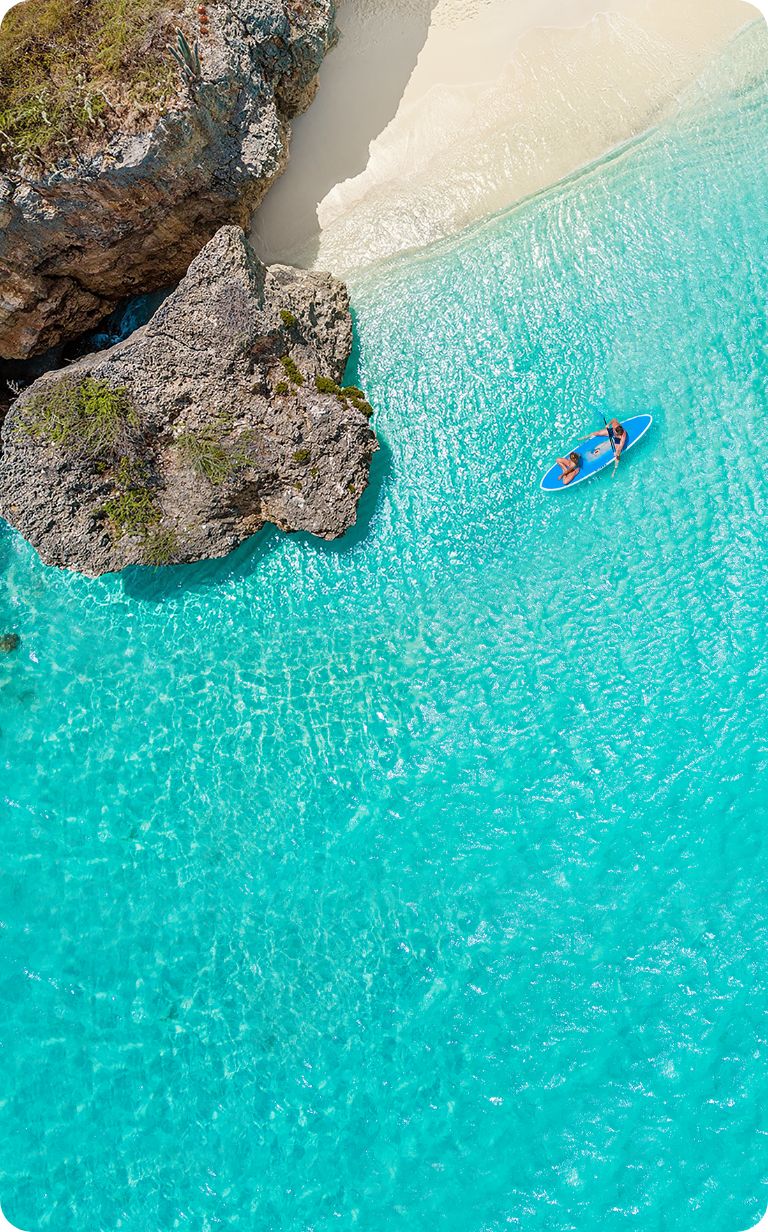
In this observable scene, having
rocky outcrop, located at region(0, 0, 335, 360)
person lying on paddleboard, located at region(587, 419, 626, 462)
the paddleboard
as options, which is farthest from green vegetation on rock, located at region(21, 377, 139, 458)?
person lying on paddleboard, located at region(587, 419, 626, 462)

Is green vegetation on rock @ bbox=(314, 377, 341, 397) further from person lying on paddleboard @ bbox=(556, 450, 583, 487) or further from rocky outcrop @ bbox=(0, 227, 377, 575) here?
person lying on paddleboard @ bbox=(556, 450, 583, 487)

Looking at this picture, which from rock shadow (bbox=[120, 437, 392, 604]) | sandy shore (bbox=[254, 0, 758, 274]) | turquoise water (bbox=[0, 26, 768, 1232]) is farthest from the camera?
sandy shore (bbox=[254, 0, 758, 274])

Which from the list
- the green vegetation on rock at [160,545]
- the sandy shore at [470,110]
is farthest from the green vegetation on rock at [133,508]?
→ the sandy shore at [470,110]

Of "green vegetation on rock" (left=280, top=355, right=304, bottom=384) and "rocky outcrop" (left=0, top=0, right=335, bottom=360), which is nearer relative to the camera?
"rocky outcrop" (left=0, top=0, right=335, bottom=360)

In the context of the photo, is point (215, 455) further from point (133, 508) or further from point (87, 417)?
point (87, 417)

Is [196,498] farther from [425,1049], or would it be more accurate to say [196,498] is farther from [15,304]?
[425,1049]

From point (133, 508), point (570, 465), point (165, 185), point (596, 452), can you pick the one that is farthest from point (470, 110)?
point (133, 508)

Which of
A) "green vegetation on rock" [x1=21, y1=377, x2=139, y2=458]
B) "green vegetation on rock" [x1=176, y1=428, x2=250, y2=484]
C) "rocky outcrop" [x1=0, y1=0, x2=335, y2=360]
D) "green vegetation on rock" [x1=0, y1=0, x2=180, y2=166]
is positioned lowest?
"green vegetation on rock" [x1=176, y1=428, x2=250, y2=484]
